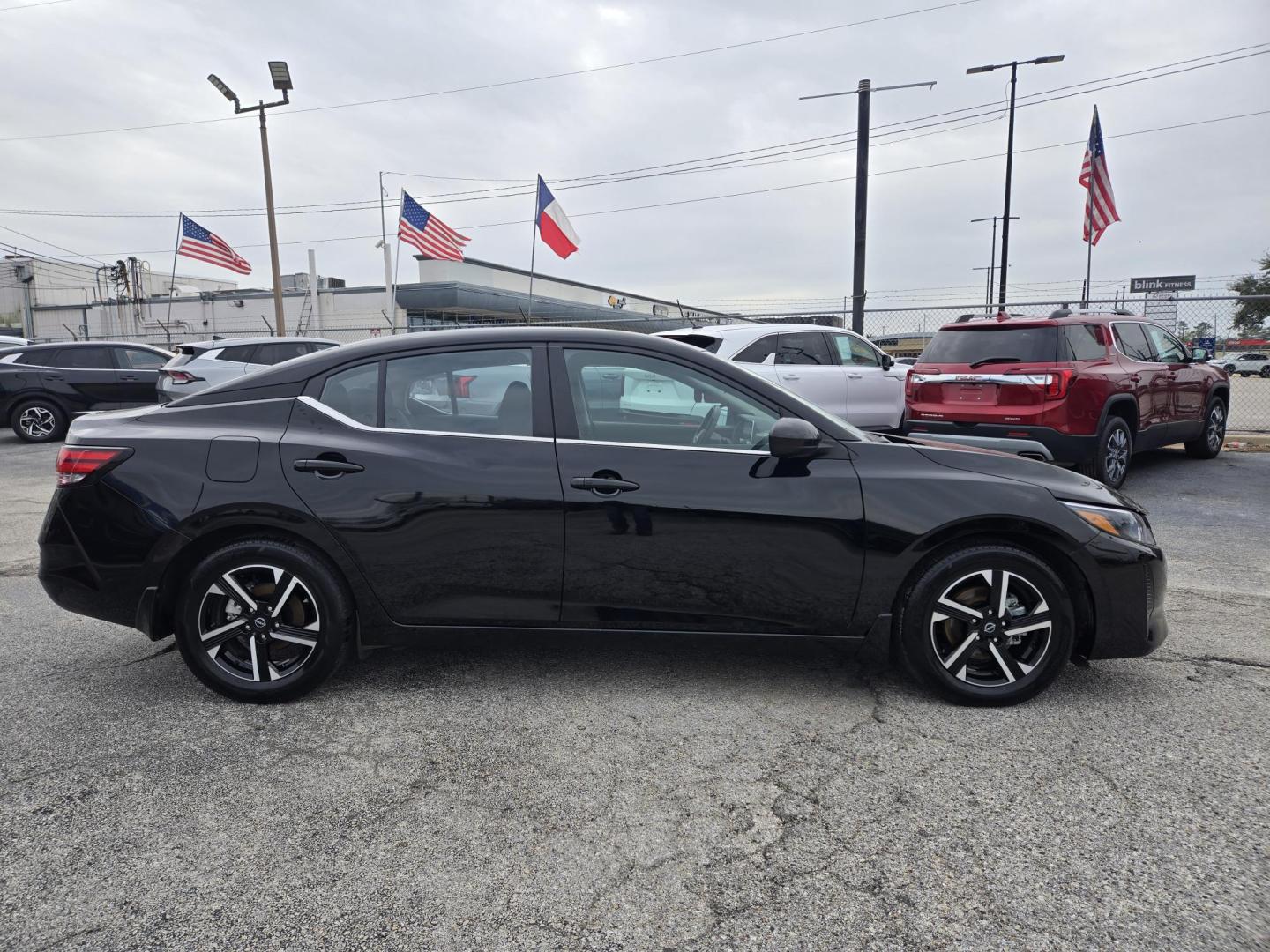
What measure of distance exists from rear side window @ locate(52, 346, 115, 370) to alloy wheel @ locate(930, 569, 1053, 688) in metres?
14.2

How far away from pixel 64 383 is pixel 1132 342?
48.3ft

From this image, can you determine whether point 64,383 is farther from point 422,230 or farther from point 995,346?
point 995,346

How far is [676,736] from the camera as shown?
3080 mm

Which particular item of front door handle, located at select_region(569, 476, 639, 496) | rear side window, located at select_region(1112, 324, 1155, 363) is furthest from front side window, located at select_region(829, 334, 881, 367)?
front door handle, located at select_region(569, 476, 639, 496)

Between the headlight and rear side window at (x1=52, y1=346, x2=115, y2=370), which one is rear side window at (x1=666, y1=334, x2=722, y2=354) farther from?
rear side window at (x1=52, y1=346, x2=115, y2=370)

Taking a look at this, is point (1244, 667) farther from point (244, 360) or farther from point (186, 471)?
point (244, 360)

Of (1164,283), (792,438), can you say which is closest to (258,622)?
(792,438)

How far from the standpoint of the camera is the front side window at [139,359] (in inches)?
535

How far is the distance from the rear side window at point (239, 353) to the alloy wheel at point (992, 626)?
1197 cm

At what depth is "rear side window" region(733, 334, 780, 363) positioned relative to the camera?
9562 millimetres

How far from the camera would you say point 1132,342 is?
8398 mm

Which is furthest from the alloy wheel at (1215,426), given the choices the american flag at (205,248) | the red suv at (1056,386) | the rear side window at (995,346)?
the american flag at (205,248)

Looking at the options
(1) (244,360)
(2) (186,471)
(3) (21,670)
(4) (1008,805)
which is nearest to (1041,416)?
(4) (1008,805)

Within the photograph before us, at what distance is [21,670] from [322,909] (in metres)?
2.51
